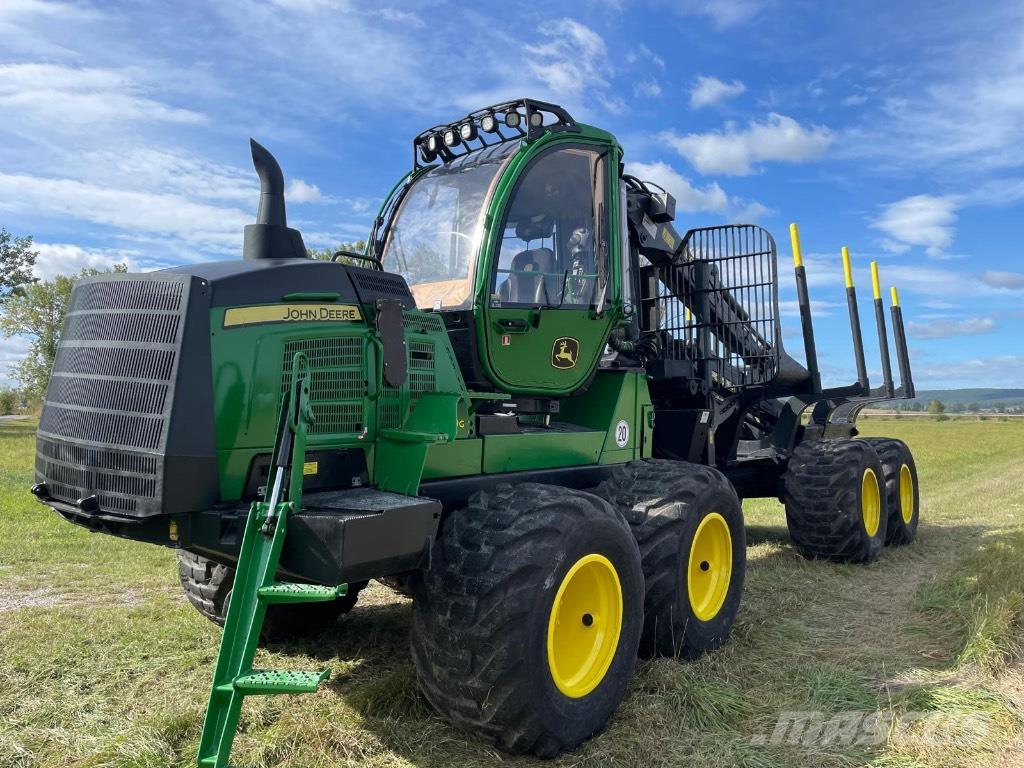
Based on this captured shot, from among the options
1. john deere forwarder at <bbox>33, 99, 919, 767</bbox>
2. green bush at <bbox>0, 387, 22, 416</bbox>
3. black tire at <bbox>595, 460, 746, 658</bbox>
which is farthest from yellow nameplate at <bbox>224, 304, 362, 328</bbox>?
green bush at <bbox>0, 387, 22, 416</bbox>

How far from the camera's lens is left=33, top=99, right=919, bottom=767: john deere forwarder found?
3.61 meters

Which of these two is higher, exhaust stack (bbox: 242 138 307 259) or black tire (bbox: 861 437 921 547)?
exhaust stack (bbox: 242 138 307 259)

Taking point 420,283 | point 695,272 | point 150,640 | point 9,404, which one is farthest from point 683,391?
point 9,404

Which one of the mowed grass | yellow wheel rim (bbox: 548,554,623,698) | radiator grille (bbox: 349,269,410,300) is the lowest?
the mowed grass

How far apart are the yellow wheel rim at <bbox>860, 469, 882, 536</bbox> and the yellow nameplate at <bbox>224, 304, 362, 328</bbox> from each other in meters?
6.42

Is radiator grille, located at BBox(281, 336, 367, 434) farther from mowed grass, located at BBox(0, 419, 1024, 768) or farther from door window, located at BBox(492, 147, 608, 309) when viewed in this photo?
mowed grass, located at BBox(0, 419, 1024, 768)

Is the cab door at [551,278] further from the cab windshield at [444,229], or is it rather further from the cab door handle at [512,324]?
the cab windshield at [444,229]

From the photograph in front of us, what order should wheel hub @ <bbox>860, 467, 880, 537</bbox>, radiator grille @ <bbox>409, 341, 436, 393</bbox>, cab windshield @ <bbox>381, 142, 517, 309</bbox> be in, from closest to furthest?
radiator grille @ <bbox>409, 341, 436, 393</bbox>, cab windshield @ <bbox>381, 142, 517, 309</bbox>, wheel hub @ <bbox>860, 467, 880, 537</bbox>

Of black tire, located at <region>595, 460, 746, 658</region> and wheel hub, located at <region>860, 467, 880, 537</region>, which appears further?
wheel hub, located at <region>860, 467, 880, 537</region>

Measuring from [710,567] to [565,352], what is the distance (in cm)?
177

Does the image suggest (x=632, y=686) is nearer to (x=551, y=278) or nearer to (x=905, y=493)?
(x=551, y=278)

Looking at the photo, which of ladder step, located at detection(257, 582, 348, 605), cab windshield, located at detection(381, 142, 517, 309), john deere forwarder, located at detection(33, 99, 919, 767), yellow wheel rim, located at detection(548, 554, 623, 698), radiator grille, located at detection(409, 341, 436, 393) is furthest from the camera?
cab windshield, located at detection(381, 142, 517, 309)

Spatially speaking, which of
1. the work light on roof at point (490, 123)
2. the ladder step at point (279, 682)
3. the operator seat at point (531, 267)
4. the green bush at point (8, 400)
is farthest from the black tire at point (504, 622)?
the green bush at point (8, 400)

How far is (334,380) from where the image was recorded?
13.2ft
